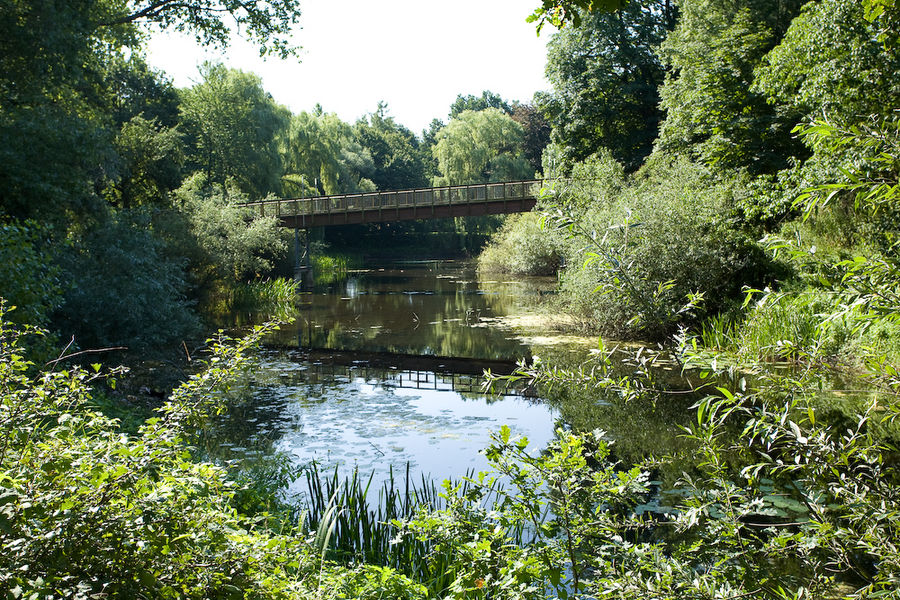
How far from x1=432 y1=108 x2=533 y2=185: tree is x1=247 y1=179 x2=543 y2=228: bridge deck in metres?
15.7

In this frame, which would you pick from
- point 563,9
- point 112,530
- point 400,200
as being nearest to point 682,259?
point 563,9

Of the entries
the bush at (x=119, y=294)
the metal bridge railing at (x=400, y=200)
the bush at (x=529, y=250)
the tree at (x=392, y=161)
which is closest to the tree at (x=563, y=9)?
the bush at (x=119, y=294)

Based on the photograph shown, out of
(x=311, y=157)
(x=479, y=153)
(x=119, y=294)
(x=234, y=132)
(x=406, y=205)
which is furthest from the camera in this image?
(x=479, y=153)

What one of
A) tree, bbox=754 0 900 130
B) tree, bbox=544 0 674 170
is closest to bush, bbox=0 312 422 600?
tree, bbox=754 0 900 130

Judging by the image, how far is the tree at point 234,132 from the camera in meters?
39.4

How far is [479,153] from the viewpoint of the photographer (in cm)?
4922

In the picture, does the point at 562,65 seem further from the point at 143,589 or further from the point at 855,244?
the point at 143,589

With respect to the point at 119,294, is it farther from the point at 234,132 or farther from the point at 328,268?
the point at 328,268

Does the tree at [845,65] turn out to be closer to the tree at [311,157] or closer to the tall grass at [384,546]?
the tall grass at [384,546]

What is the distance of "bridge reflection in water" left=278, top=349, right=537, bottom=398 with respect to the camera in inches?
493

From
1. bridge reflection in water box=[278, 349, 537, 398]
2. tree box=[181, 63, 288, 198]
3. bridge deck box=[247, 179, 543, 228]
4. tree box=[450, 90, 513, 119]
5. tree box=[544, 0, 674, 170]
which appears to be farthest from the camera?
tree box=[450, 90, 513, 119]

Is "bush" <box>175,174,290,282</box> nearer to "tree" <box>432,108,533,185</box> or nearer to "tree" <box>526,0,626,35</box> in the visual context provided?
"tree" <box>526,0,626,35</box>

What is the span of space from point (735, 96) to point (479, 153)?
31463 mm

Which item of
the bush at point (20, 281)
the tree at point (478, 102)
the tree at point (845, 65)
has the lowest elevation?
the bush at point (20, 281)
